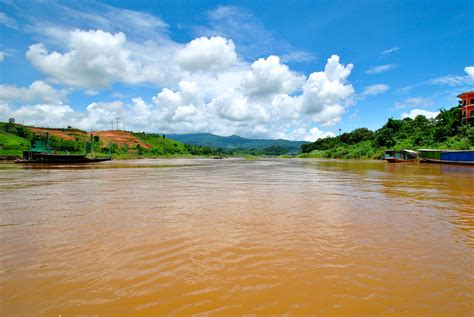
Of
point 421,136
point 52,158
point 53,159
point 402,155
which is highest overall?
point 421,136

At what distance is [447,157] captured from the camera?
41.5 metres

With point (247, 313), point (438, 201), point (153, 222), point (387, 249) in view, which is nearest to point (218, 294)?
point (247, 313)

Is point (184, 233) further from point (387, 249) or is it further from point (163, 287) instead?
point (387, 249)

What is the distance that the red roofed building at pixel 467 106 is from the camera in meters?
56.5

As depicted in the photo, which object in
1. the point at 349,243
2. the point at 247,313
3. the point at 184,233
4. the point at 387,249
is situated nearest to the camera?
the point at 247,313

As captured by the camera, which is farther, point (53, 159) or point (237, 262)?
point (53, 159)

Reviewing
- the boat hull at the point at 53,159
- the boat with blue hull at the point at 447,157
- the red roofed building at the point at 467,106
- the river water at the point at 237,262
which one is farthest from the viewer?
the red roofed building at the point at 467,106

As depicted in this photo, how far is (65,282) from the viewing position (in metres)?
4.04

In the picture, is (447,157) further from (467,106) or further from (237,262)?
(237,262)

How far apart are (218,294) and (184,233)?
306 centimetres

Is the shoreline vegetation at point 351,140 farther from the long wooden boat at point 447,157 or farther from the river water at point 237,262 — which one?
the river water at point 237,262

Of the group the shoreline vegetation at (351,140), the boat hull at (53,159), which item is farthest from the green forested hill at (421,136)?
the boat hull at (53,159)

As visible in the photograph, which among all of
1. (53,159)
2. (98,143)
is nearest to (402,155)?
(53,159)

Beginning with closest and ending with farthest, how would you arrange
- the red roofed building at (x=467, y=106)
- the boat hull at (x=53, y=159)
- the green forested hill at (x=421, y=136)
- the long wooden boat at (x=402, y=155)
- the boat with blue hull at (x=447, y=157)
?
1. the boat with blue hull at (x=447, y=157)
2. the long wooden boat at (x=402, y=155)
3. the boat hull at (x=53, y=159)
4. the green forested hill at (x=421, y=136)
5. the red roofed building at (x=467, y=106)
